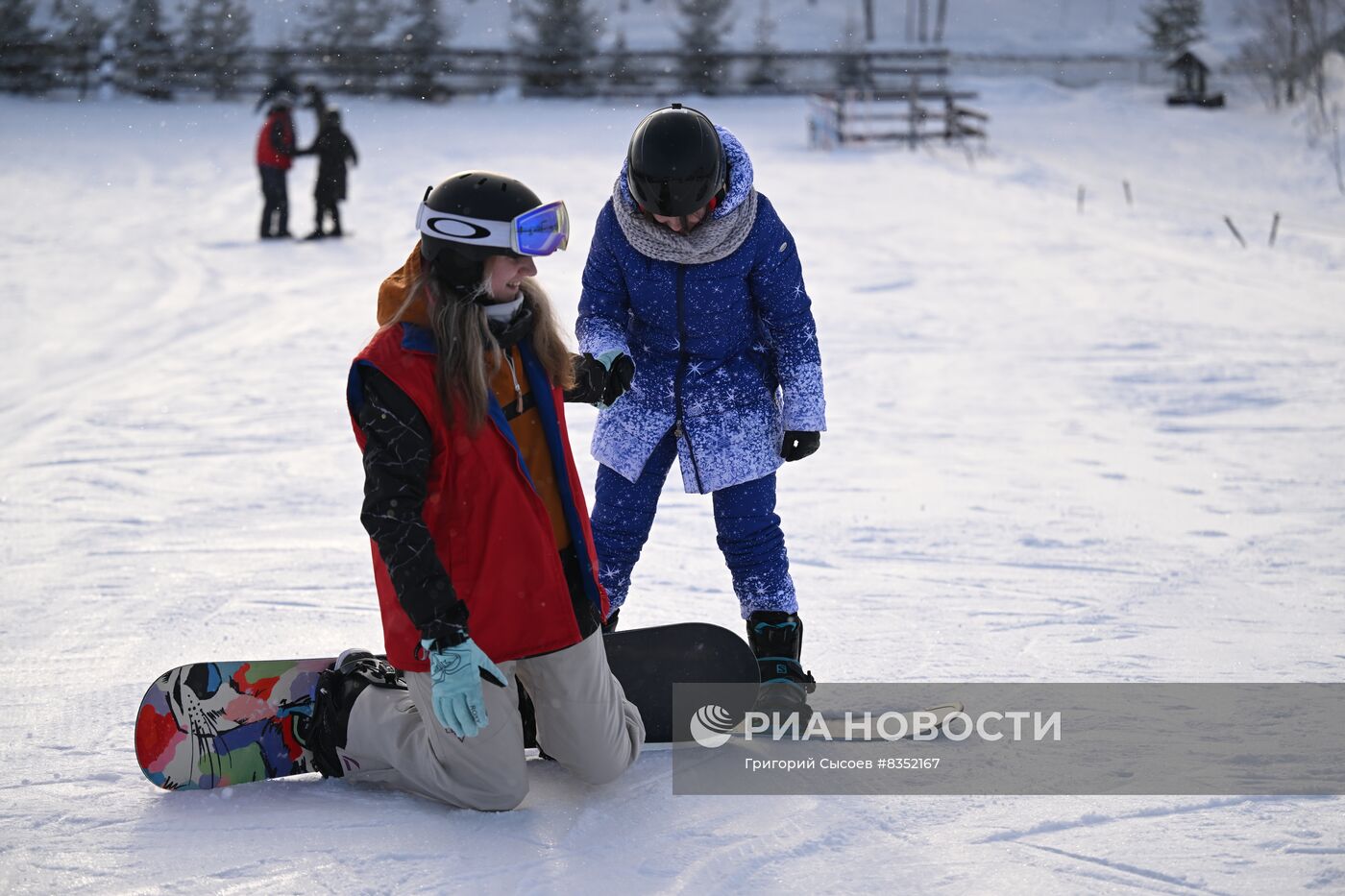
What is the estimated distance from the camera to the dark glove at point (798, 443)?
3.12 metres

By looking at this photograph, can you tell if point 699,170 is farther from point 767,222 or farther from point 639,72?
point 639,72

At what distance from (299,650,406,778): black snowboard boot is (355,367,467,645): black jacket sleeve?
49 cm

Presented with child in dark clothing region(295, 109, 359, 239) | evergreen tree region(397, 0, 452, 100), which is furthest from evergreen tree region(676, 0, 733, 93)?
child in dark clothing region(295, 109, 359, 239)

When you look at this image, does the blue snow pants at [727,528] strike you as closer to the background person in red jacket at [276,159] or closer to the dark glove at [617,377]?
the dark glove at [617,377]

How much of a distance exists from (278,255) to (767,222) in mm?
9906

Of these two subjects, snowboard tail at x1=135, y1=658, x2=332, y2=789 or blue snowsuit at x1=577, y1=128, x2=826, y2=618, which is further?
blue snowsuit at x1=577, y1=128, x2=826, y2=618

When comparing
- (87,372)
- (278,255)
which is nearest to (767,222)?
(87,372)

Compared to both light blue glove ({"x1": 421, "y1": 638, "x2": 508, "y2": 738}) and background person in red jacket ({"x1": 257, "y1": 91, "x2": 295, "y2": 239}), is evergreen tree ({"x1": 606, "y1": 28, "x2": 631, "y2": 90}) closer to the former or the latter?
background person in red jacket ({"x1": 257, "y1": 91, "x2": 295, "y2": 239})

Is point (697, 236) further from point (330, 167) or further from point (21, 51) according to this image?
point (21, 51)

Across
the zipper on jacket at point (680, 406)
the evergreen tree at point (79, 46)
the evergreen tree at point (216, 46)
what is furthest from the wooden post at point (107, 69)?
the zipper on jacket at point (680, 406)

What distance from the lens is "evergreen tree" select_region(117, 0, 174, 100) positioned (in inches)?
1061

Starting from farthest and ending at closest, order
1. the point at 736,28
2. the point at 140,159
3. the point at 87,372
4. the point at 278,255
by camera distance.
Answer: the point at 736,28, the point at 140,159, the point at 278,255, the point at 87,372

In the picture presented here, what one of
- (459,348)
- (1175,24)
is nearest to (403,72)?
(1175,24)

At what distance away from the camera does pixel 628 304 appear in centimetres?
317
